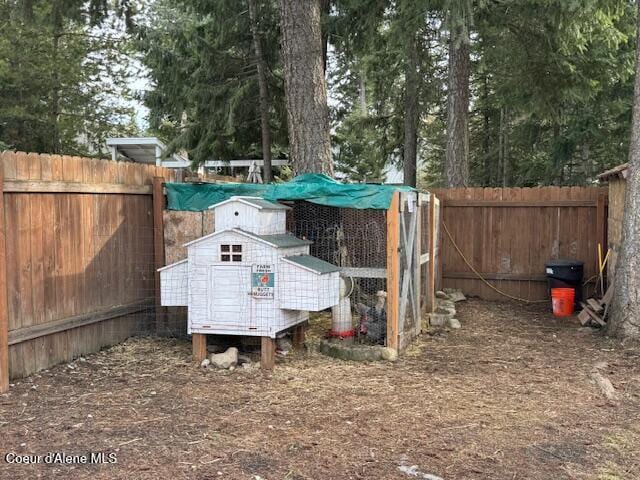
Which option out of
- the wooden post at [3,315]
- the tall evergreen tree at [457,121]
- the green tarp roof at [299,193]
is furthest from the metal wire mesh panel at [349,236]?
the tall evergreen tree at [457,121]

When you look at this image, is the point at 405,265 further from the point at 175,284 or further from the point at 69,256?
the point at 69,256

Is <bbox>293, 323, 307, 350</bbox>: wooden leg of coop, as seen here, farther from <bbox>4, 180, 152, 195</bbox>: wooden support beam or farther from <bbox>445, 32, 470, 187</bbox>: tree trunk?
<bbox>445, 32, 470, 187</bbox>: tree trunk

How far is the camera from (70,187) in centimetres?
575

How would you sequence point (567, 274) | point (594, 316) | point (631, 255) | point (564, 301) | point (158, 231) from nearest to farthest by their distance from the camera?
1. point (631, 255)
2. point (158, 231)
3. point (594, 316)
4. point (564, 301)
5. point (567, 274)

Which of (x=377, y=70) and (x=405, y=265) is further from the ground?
(x=377, y=70)

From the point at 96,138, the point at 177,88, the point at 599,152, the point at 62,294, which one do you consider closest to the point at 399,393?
the point at 62,294

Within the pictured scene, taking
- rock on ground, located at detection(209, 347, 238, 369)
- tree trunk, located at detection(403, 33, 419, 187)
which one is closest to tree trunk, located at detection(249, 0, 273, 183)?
tree trunk, located at detection(403, 33, 419, 187)

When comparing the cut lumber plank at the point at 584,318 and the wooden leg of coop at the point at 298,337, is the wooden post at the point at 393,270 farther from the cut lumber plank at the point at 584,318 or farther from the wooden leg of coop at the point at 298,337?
the cut lumber plank at the point at 584,318

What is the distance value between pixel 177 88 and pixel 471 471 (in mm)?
12357

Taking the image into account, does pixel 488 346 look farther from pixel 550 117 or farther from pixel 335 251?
pixel 550 117

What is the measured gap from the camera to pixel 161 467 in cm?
345

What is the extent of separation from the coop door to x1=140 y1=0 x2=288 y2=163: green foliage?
771 centimetres

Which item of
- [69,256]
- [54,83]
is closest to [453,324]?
[69,256]

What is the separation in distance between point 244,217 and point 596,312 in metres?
5.09
